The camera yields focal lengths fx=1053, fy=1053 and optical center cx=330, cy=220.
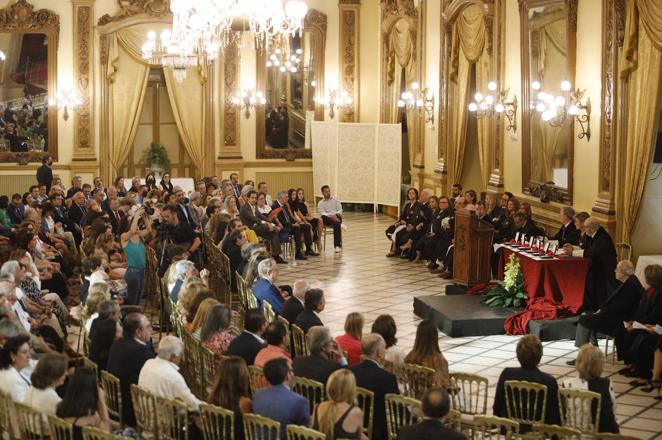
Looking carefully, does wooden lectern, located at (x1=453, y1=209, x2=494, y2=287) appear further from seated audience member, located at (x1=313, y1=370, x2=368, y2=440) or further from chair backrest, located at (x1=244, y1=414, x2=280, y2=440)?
chair backrest, located at (x1=244, y1=414, x2=280, y2=440)

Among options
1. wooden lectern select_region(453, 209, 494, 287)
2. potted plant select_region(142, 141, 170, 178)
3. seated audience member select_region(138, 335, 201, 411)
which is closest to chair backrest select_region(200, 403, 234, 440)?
seated audience member select_region(138, 335, 201, 411)

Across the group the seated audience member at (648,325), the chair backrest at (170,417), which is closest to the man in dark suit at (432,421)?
the chair backrest at (170,417)

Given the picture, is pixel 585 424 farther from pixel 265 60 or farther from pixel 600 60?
pixel 265 60

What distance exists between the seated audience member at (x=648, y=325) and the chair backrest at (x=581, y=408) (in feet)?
8.76

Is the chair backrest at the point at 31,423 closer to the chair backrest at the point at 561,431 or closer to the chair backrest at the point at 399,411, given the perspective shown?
the chair backrest at the point at 399,411

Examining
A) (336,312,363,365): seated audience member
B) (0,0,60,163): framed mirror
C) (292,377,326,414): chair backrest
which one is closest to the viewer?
(292,377,326,414): chair backrest

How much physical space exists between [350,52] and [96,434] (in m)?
17.9

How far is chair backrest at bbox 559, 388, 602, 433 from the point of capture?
6.24 meters

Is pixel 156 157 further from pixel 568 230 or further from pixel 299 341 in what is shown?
pixel 299 341

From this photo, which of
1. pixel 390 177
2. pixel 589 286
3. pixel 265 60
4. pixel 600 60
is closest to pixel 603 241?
pixel 589 286

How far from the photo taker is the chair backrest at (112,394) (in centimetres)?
645

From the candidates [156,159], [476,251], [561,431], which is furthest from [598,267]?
[156,159]

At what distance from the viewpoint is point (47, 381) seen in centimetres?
588

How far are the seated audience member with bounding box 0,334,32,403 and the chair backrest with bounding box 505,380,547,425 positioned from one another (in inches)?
115
